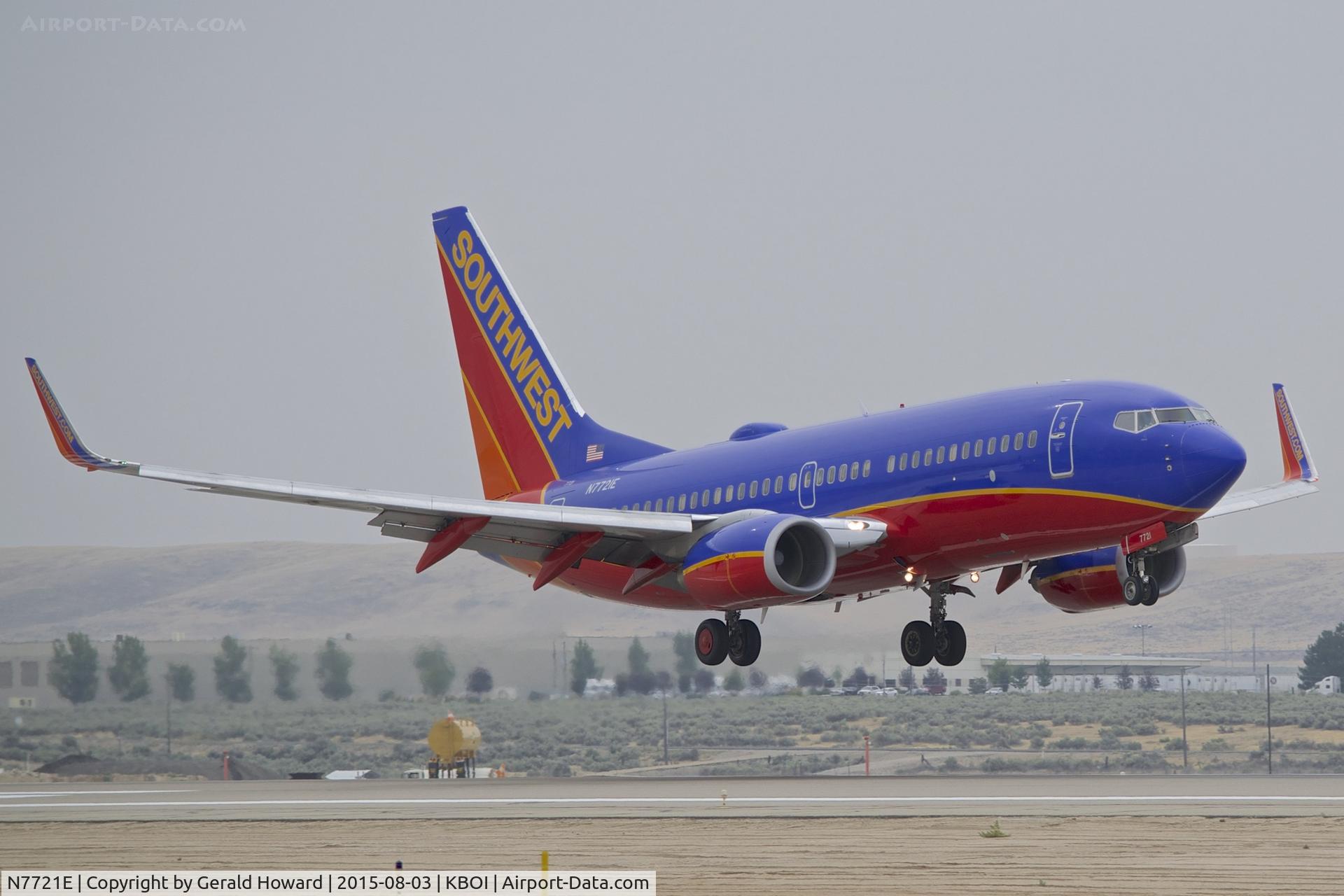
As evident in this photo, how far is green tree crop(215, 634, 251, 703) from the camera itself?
145ft

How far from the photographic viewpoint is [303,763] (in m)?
46.4

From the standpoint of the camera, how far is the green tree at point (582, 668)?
4438cm

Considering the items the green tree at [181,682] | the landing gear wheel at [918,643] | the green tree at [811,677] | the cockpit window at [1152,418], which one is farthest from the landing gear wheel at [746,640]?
the green tree at [181,682]

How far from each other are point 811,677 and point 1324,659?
28.0 metres

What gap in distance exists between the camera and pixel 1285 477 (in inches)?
1411

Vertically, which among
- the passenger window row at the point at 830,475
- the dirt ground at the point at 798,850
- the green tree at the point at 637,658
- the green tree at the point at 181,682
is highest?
the passenger window row at the point at 830,475

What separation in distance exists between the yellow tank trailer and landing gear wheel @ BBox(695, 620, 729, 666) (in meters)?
9.14

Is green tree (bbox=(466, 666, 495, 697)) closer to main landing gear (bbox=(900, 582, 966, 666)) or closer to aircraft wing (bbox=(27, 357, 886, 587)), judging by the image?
aircraft wing (bbox=(27, 357, 886, 587))

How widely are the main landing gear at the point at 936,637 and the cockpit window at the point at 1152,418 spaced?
7.87m

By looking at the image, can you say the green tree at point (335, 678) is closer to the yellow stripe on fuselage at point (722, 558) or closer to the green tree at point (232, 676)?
the green tree at point (232, 676)

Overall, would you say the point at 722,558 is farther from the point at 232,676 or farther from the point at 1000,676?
the point at 1000,676

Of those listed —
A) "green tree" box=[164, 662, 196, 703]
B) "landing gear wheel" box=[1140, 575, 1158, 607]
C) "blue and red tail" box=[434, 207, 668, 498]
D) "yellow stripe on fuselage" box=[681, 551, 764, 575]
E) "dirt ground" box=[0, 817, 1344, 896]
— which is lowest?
"dirt ground" box=[0, 817, 1344, 896]

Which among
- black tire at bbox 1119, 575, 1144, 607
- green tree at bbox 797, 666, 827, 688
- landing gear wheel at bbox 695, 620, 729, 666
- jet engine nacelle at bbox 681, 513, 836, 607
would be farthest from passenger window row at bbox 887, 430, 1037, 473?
green tree at bbox 797, 666, 827, 688

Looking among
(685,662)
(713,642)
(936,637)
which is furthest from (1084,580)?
(685,662)
